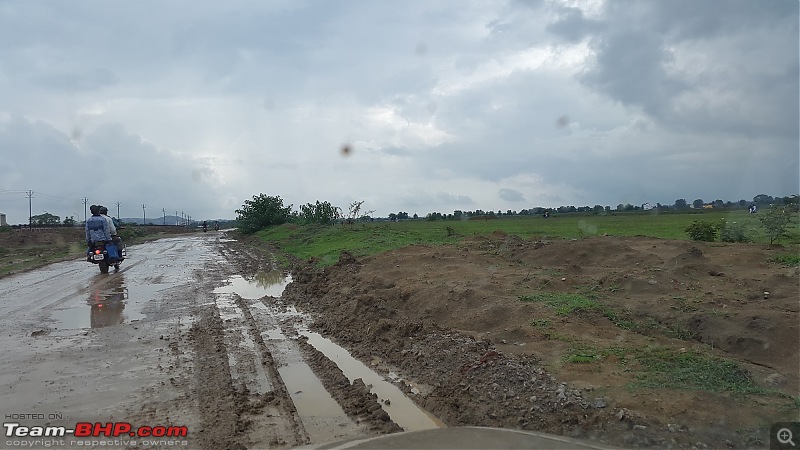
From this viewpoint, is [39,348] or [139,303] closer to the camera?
[39,348]

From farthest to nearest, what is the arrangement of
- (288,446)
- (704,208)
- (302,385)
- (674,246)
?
(704,208)
(674,246)
(302,385)
(288,446)

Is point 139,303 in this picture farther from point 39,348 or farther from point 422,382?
point 422,382

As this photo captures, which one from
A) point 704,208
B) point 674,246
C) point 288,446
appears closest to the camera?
point 288,446

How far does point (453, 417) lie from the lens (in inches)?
219

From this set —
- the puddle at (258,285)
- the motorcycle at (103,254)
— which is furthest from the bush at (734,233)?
the motorcycle at (103,254)

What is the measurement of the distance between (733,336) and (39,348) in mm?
10004

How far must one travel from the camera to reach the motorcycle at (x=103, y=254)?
18.2m

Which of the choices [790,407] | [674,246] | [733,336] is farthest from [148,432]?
[674,246]

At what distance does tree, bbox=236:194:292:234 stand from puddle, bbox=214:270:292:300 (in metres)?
38.2

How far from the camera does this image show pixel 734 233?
1864 cm

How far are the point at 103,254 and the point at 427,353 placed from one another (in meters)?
15.2

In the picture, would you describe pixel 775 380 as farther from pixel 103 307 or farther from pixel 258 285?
pixel 258 285

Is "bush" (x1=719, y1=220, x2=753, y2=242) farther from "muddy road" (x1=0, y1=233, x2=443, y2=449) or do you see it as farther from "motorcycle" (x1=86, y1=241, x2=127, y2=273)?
"motorcycle" (x1=86, y1=241, x2=127, y2=273)

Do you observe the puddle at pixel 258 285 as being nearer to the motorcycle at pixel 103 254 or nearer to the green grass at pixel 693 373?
the motorcycle at pixel 103 254
